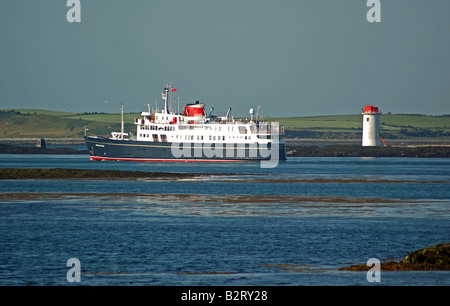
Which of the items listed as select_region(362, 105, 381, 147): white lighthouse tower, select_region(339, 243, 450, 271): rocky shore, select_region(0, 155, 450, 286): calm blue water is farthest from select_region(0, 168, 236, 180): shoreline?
select_region(362, 105, 381, 147): white lighthouse tower

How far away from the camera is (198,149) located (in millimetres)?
101125

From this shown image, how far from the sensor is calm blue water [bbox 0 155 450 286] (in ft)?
65.7

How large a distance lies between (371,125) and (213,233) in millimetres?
102429

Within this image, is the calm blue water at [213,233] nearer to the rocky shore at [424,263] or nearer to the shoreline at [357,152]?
the rocky shore at [424,263]

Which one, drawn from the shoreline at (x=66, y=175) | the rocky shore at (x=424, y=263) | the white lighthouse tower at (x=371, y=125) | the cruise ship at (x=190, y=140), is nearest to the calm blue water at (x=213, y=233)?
the rocky shore at (x=424, y=263)

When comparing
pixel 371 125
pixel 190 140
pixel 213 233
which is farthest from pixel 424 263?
pixel 371 125

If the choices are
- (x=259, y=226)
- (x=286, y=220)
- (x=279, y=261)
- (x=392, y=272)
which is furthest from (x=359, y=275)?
(x=286, y=220)

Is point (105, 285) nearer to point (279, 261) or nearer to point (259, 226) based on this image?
point (279, 261)

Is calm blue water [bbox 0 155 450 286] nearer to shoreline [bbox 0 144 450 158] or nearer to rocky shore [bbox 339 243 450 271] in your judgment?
rocky shore [bbox 339 243 450 271]

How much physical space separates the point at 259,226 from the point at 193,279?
1183 cm

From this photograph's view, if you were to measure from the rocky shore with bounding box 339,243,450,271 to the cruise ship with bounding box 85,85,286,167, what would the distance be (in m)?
77.7

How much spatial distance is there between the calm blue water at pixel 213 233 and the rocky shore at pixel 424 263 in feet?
2.14

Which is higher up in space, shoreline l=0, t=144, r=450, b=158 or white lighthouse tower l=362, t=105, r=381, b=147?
white lighthouse tower l=362, t=105, r=381, b=147

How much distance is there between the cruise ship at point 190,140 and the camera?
99.3 meters
